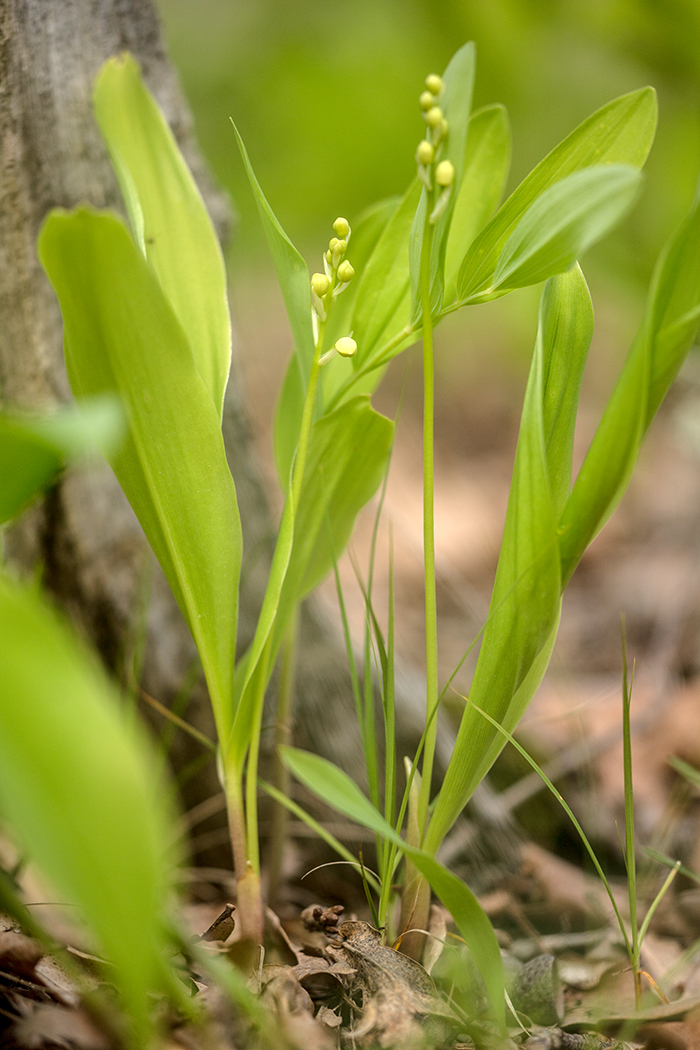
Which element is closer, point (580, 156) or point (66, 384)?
point (580, 156)

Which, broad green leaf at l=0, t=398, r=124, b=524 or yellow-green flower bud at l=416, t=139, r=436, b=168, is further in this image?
yellow-green flower bud at l=416, t=139, r=436, b=168

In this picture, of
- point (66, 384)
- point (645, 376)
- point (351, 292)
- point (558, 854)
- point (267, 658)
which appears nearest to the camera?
point (645, 376)

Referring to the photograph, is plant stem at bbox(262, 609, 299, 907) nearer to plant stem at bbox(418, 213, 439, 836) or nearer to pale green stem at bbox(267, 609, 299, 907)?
pale green stem at bbox(267, 609, 299, 907)

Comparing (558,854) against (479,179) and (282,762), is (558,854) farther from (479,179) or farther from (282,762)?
(479,179)

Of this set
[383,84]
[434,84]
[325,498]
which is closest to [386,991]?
[325,498]

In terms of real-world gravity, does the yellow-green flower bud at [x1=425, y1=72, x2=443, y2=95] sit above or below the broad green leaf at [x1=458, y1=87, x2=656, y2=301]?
above

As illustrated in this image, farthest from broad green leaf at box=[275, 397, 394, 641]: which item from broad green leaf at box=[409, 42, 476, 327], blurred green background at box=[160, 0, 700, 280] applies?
blurred green background at box=[160, 0, 700, 280]
